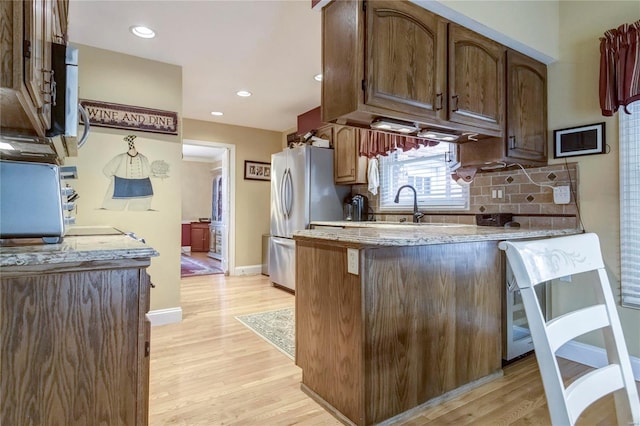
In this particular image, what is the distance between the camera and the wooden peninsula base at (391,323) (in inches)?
64.3

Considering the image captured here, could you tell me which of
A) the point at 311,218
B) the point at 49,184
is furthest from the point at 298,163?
the point at 49,184

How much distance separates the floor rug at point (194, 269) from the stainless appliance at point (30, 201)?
4.43 meters

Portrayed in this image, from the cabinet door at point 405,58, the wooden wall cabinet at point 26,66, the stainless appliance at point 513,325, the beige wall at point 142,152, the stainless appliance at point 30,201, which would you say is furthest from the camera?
the beige wall at point 142,152

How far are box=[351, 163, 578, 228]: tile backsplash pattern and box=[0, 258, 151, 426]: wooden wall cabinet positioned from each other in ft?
8.81

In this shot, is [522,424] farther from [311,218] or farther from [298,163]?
[298,163]

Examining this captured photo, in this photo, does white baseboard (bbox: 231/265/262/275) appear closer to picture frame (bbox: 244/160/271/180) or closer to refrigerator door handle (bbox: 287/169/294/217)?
picture frame (bbox: 244/160/271/180)

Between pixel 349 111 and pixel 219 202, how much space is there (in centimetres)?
713

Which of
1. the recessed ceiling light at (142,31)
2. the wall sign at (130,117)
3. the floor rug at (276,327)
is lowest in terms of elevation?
the floor rug at (276,327)

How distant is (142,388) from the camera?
1080 mm

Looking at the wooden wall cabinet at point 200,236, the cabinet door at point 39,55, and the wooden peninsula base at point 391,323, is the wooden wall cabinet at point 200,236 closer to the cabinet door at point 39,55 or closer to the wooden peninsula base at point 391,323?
the wooden peninsula base at point 391,323

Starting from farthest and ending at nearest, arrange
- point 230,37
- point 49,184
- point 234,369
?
1. point 230,37
2. point 234,369
3. point 49,184

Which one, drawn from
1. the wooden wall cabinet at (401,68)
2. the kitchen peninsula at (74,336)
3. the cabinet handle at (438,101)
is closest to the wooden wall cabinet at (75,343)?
the kitchen peninsula at (74,336)

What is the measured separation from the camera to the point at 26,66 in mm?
890

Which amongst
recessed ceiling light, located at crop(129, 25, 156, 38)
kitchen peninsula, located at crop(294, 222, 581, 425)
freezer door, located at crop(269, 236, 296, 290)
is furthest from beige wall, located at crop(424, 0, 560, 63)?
freezer door, located at crop(269, 236, 296, 290)
